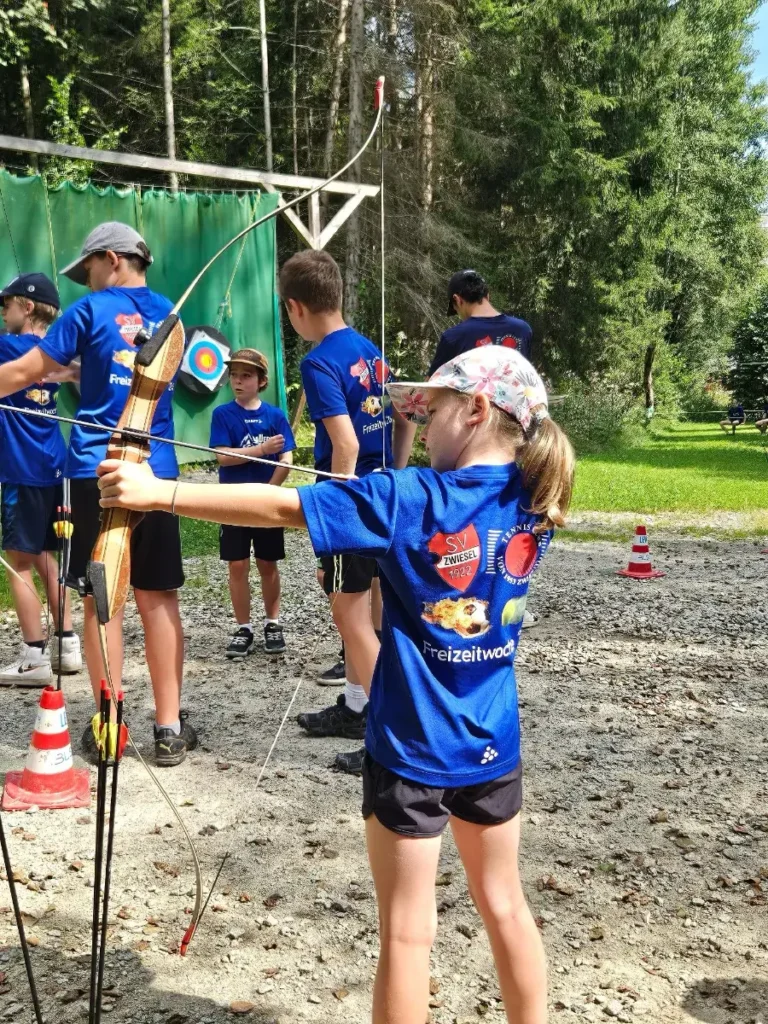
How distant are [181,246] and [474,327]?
23.9 feet

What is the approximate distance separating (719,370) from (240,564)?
3873 cm

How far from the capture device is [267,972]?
2594 mm

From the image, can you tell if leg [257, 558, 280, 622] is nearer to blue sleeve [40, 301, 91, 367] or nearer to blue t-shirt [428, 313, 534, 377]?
blue t-shirt [428, 313, 534, 377]

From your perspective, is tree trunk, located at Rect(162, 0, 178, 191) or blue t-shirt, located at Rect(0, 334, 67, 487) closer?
blue t-shirt, located at Rect(0, 334, 67, 487)

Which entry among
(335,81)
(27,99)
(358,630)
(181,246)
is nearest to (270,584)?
(358,630)

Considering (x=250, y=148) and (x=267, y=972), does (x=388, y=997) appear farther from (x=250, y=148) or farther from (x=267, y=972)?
(x=250, y=148)

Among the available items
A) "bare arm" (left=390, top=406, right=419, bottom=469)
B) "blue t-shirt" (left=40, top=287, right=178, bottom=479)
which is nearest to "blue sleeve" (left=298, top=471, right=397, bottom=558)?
"blue t-shirt" (left=40, top=287, right=178, bottom=479)

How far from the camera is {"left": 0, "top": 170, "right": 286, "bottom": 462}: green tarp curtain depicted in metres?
9.98

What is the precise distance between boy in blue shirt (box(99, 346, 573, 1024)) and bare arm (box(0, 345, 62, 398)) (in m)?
1.57

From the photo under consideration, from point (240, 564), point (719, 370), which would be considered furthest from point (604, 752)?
point (719, 370)

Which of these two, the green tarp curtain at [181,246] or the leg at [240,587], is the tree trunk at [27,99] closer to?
the green tarp curtain at [181,246]

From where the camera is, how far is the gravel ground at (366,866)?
2.52 m

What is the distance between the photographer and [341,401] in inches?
141

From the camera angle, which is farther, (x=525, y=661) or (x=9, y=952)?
(x=525, y=661)
